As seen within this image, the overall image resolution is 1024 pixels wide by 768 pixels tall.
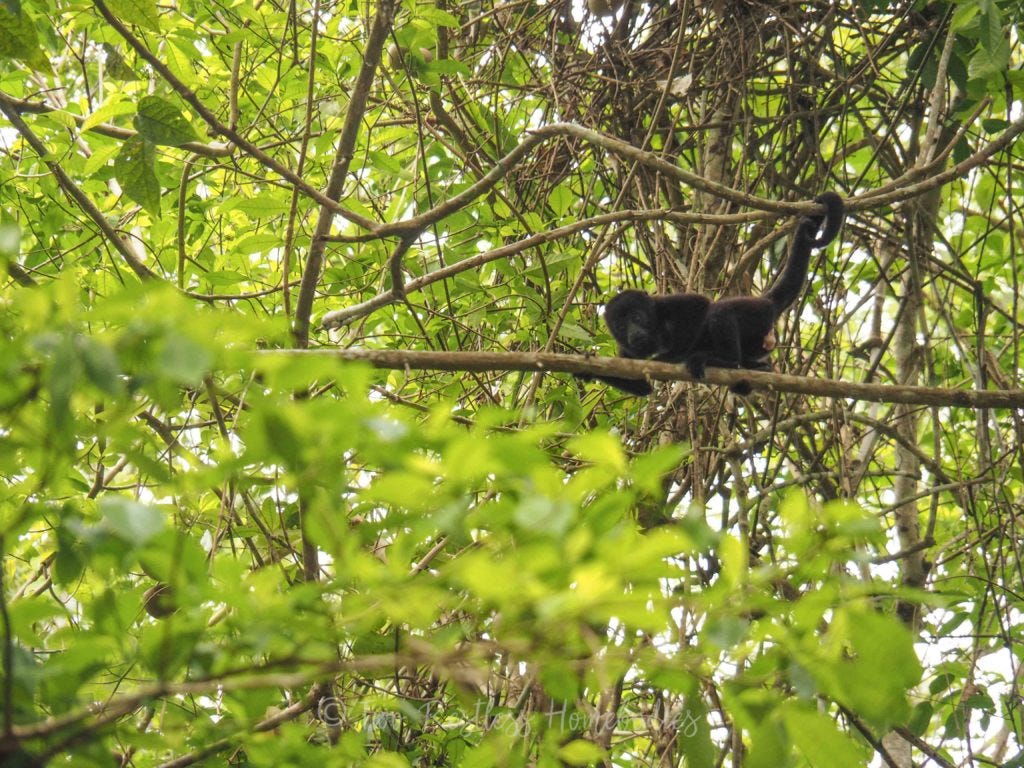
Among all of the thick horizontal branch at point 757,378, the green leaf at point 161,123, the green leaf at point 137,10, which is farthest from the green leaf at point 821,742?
the green leaf at point 137,10

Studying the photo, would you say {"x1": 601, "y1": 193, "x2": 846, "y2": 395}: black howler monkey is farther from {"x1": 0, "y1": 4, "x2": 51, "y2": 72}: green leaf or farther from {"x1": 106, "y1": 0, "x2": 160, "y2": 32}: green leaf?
{"x1": 0, "y1": 4, "x2": 51, "y2": 72}: green leaf

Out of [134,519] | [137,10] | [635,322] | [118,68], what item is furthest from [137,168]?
[134,519]

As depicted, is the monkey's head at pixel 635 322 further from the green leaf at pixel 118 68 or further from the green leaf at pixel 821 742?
the green leaf at pixel 821 742

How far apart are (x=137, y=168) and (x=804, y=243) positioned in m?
2.71

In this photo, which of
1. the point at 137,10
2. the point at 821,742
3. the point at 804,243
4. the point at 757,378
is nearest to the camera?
the point at 821,742

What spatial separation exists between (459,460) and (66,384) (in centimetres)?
53

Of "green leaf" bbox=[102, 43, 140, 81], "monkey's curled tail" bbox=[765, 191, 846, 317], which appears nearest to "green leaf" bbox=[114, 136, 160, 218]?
"green leaf" bbox=[102, 43, 140, 81]

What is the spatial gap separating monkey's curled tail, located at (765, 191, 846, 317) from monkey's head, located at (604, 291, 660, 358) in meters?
0.55

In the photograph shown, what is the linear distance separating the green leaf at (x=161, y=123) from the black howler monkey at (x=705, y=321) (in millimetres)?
2006

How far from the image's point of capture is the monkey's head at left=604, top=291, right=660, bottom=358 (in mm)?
4527

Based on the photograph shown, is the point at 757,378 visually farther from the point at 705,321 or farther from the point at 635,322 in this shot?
the point at 635,322

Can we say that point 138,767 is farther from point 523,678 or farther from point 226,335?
point 226,335

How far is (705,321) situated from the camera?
450 centimetres

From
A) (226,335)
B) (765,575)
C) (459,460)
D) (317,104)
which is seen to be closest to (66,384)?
(226,335)
